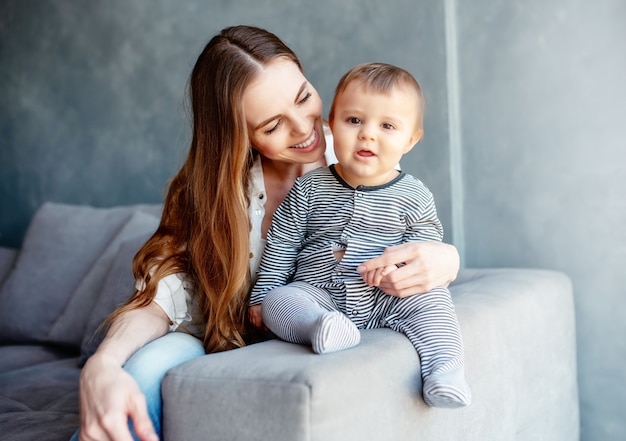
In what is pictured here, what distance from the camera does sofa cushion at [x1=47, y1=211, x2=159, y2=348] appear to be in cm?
253

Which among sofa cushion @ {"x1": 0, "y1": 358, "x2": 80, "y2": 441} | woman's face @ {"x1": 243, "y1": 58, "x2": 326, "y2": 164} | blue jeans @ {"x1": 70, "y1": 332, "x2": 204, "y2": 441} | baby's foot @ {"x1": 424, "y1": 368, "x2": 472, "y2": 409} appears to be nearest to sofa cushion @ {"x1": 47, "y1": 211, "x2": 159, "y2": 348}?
sofa cushion @ {"x1": 0, "y1": 358, "x2": 80, "y2": 441}

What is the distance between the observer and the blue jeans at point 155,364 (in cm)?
126

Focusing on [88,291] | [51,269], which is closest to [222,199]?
[88,291]

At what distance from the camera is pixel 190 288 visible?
1643mm

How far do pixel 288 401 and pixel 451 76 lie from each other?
1.39 metres

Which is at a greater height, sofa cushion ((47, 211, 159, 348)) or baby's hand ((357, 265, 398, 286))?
baby's hand ((357, 265, 398, 286))

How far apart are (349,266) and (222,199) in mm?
346

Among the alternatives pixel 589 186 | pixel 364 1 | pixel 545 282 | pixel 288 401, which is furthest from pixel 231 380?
pixel 364 1

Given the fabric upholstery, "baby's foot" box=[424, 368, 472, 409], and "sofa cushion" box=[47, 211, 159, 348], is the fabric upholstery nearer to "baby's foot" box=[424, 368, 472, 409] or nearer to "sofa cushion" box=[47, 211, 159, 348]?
"sofa cushion" box=[47, 211, 159, 348]

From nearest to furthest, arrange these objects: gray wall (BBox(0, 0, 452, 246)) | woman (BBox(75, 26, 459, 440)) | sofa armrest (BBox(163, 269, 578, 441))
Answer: sofa armrest (BBox(163, 269, 578, 441)), woman (BBox(75, 26, 459, 440)), gray wall (BBox(0, 0, 452, 246))

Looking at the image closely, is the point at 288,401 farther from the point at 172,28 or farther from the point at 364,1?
the point at 172,28

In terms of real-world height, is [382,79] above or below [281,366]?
above

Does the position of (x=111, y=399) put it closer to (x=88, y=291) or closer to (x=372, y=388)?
(x=372, y=388)

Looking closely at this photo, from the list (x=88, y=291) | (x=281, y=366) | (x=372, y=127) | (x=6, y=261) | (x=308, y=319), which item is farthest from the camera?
(x=6, y=261)
